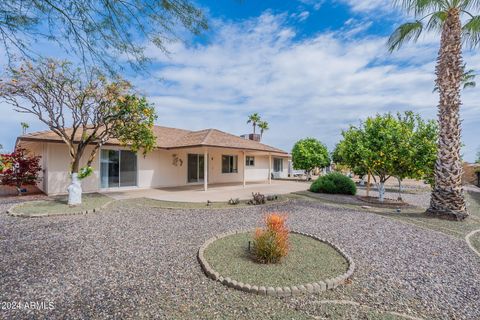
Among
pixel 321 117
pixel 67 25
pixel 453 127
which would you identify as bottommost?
pixel 453 127

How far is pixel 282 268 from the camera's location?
411cm

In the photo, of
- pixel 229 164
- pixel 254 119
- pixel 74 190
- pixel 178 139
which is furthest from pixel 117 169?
pixel 254 119

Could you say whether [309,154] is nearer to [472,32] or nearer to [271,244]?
[472,32]

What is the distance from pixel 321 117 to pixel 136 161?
15.5 metres

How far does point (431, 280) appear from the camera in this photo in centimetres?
392

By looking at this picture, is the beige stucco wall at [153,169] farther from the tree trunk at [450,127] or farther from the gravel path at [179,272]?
the tree trunk at [450,127]

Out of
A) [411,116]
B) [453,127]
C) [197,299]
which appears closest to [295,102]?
[411,116]

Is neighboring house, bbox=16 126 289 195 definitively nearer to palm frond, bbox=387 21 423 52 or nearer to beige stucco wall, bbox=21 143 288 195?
beige stucco wall, bbox=21 143 288 195

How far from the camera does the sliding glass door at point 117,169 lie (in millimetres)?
13180

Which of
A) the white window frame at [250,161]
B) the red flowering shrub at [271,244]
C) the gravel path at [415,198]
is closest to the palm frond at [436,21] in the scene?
the gravel path at [415,198]

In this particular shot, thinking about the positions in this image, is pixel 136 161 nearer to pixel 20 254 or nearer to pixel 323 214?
pixel 20 254

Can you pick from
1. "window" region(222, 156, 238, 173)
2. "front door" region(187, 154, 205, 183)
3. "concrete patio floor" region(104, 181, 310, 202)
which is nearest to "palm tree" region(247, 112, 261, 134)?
"window" region(222, 156, 238, 173)

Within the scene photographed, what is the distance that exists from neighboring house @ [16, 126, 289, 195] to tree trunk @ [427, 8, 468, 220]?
10443 mm

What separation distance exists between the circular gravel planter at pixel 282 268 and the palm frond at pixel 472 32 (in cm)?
1025
